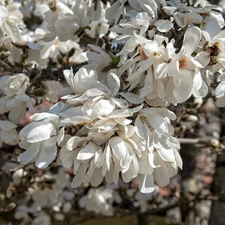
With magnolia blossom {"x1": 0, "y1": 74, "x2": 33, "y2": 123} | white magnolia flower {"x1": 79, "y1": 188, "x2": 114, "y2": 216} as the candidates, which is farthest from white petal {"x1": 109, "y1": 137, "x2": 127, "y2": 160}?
white magnolia flower {"x1": 79, "y1": 188, "x2": 114, "y2": 216}

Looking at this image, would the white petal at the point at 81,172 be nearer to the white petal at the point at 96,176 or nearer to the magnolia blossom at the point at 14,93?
the white petal at the point at 96,176

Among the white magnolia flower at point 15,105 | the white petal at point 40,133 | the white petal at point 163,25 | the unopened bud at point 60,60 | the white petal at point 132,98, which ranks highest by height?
the white petal at point 163,25

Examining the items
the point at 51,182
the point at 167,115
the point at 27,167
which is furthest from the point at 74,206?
the point at 167,115

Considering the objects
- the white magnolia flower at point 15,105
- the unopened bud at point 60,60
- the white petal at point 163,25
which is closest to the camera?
the white petal at point 163,25

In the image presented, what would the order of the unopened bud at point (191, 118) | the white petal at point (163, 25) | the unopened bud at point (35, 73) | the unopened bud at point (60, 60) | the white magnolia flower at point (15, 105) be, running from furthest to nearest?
the unopened bud at point (191, 118) < the unopened bud at point (60, 60) < the unopened bud at point (35, 73) < the white magnolia flower at point (15, 105) < the white petal at point (163, 25)

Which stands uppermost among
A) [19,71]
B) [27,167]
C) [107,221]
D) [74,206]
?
[19,71]

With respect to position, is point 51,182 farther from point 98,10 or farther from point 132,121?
point 132,121

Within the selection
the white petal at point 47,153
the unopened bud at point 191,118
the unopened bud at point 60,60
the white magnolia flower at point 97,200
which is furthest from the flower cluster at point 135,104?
the white magnolia flower at point 97,200

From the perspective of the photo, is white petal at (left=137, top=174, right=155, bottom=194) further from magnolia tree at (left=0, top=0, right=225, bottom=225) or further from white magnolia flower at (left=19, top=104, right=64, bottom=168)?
white magnolia flower at (left=19, top=104, right=64, bottom=168)

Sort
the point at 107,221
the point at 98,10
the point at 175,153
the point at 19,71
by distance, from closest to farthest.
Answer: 1. the point at 175,153
2. the point at 19,71
3. the point at 98,10
4. the point at 107,221

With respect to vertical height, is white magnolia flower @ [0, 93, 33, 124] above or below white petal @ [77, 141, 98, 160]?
below

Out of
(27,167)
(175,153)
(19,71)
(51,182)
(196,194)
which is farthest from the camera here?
(196,194)
